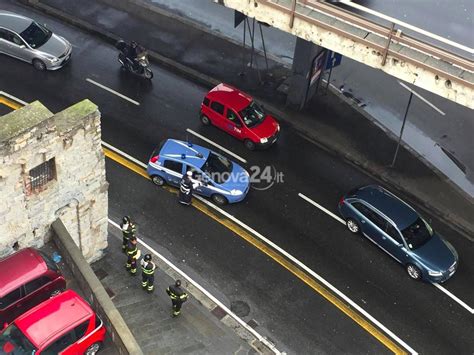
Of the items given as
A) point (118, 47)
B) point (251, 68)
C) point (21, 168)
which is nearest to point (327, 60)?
point (251, 68)

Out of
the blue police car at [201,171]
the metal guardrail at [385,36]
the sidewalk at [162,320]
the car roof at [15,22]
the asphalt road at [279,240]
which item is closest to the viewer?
the metal guardrail at [385,36]

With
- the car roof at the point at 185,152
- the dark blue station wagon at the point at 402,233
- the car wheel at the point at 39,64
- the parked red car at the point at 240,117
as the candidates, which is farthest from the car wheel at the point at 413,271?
the car wheel at the point at 39,64

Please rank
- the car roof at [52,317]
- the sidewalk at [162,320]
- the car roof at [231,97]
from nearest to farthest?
the car roof at [52,317] < the sidewalk at [162,320] < the car roof at [231,97]

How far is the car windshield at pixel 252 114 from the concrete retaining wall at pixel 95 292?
943cm

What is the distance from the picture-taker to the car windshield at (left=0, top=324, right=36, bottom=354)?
653 inches

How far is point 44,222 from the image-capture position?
19391mm

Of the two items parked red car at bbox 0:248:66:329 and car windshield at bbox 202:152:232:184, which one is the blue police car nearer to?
car windshield at bbox 202:152:232:184

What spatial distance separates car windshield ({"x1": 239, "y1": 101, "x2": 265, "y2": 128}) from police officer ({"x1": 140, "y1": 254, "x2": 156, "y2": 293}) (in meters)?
7.88

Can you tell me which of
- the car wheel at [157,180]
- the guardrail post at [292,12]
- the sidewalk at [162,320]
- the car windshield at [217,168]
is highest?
the guardrail post at [292,12]

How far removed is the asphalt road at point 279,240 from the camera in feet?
69.5

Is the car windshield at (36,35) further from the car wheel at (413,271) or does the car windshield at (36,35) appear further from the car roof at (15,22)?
the car wheel at (413,271)

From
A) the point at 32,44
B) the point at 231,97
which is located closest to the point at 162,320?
the point at 231,97

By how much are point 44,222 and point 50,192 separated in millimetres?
1204

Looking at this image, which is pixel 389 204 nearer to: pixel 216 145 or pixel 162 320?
pixel 216 145
